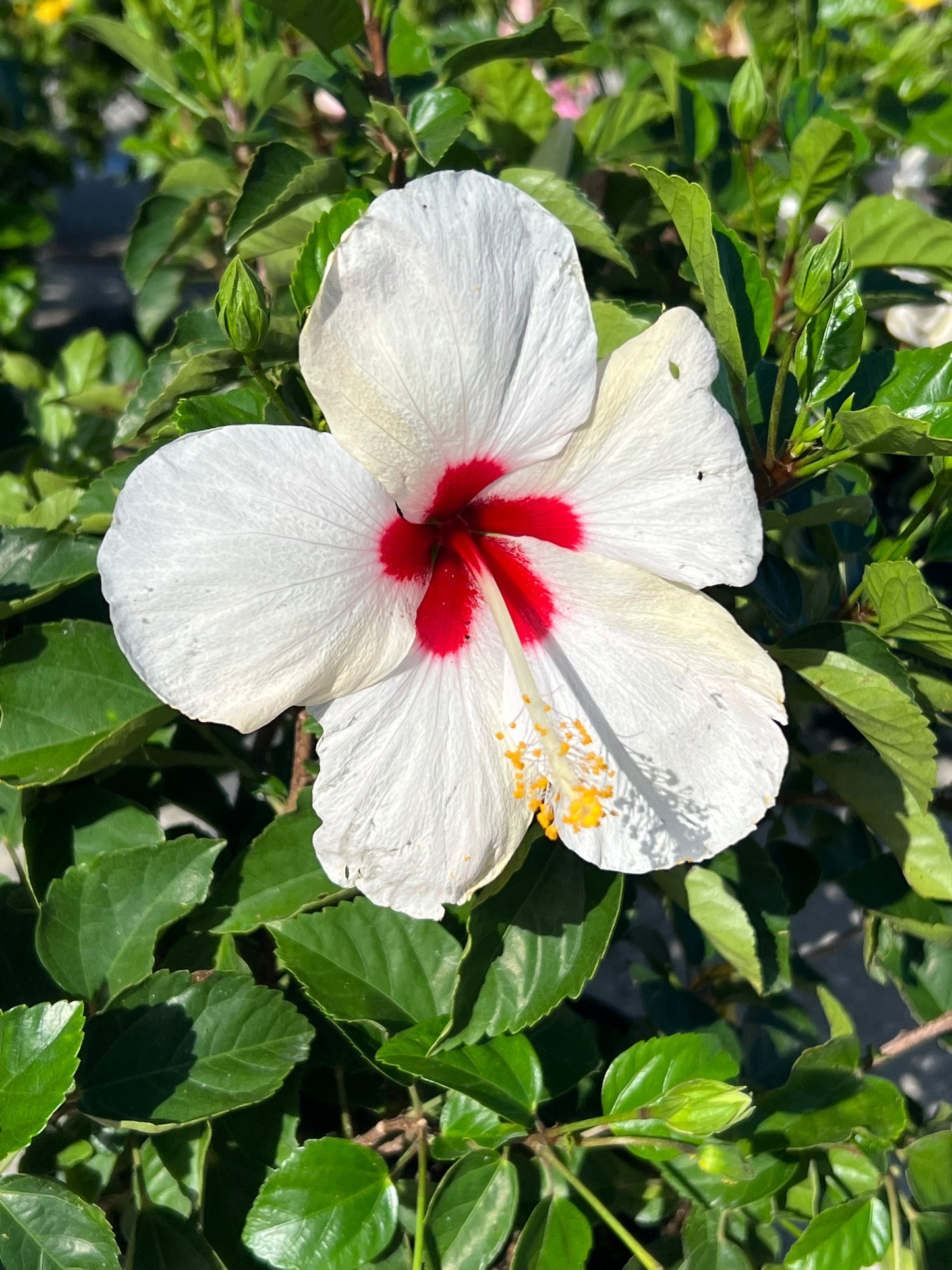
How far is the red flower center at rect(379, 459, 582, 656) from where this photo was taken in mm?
733

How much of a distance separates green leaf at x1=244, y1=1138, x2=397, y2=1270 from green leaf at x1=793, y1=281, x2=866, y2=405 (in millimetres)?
688

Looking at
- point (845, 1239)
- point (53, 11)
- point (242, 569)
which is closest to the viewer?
point (242, 569)

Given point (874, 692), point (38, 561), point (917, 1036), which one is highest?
point (38, 561)

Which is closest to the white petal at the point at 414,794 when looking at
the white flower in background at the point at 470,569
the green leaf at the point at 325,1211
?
the white flower in background at the point at 470,569

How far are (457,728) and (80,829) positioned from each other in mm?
391

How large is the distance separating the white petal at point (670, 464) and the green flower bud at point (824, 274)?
12cm

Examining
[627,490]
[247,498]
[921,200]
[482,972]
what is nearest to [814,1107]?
[482,972]

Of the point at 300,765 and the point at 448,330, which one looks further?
the point at 300,765

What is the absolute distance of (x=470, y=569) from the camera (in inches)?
30.4

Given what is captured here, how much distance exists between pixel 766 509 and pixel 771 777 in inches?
8.9

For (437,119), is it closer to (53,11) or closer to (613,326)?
(613,326)

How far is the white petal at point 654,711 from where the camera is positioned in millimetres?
711

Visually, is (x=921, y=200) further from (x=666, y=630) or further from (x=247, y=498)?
(x=247, y=498)

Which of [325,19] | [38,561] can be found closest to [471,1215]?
[38,561]
